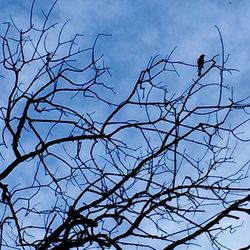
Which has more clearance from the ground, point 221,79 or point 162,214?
point 221,79

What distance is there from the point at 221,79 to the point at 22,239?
1.47 meters

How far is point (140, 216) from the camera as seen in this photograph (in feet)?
13.9

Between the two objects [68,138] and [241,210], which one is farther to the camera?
[68,138]

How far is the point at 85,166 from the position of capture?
15.0 feet

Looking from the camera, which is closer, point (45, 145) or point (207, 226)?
point (207, 226)

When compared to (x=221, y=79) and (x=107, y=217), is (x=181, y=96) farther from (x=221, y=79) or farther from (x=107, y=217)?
(x=107, y=217)

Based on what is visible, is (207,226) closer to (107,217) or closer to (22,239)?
(107,217)

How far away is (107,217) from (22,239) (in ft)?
1.69

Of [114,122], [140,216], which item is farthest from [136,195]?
[114,122]

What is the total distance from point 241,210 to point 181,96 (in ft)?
2.62

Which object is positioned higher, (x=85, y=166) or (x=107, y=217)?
(x=85, y=166)

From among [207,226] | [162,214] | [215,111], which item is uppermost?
[215,111]

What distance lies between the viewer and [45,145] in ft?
14.6

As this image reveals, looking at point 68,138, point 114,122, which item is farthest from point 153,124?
point 68,138
